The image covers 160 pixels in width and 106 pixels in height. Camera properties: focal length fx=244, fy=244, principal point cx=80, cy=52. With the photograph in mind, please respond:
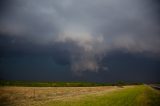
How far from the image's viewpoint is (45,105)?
3850 cm

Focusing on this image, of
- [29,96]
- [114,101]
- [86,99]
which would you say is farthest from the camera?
[29,96]

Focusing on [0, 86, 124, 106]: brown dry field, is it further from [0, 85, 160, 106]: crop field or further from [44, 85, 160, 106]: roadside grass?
[44, 85, 160, 106]: roadside grass

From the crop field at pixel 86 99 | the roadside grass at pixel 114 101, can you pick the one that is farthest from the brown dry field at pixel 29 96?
the roadside grass at pixel 114 101

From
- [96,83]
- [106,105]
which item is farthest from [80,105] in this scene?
[96,83]

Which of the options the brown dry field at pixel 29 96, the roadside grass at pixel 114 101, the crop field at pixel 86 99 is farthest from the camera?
the brown dry field at pixel 29 96

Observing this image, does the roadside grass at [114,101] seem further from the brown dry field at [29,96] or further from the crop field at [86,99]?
the brown dry field at [29,96]

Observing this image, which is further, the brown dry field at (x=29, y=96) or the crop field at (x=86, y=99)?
the brown dry field at (x=29, y=96)

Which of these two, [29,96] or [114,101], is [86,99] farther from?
[29,96]

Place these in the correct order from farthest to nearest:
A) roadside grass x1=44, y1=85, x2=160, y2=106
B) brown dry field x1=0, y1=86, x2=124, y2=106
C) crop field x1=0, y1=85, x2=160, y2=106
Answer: brown dry field x1=0, y1=86, x2=124, y2=106
crop field x1=0, y1=85, x2=160, y2=106
roadside grass x1=44, y1=85, x2=160, y2=106

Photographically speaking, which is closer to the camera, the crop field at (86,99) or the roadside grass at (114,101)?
the roadside grass at (114,101)

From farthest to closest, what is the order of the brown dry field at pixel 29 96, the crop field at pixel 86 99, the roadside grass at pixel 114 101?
the brown dry field at pixel 29 96 < the crop field at pixel 86 99 < the roadside grass at pixel 114 101

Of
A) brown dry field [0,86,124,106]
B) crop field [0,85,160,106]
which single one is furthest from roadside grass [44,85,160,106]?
brown dry field [0,86,124,106]

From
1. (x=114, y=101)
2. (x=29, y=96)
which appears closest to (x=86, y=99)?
Result: (x=114, y=101)

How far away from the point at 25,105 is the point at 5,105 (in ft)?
14.6
